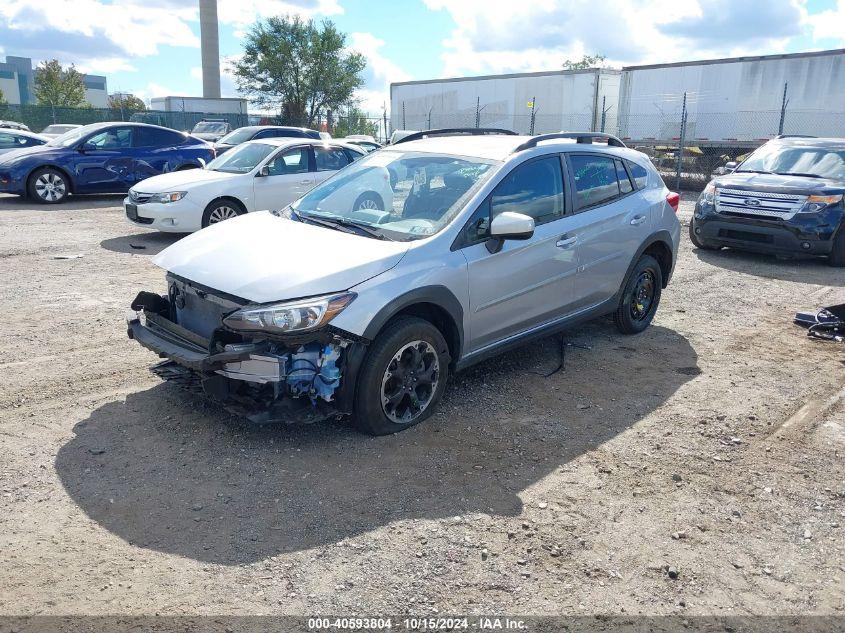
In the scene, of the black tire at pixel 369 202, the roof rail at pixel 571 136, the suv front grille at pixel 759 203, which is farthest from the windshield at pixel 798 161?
the black tire at pixel 369 202

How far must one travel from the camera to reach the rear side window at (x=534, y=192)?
4.94 meters

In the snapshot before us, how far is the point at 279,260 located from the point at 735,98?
21.3m

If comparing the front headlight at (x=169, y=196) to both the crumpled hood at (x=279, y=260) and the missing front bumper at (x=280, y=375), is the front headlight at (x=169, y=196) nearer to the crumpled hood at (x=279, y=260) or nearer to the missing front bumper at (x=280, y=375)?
the crumpled hood at (x=279, y=260)

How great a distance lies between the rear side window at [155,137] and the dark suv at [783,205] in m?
10.5

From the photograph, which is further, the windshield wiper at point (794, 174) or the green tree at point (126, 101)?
the green tree at point (126, 101)

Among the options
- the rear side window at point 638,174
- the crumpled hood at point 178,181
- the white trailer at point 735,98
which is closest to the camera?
the rear side window at point 638,174

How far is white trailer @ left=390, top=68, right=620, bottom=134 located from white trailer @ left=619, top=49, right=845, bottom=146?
126 centimetres

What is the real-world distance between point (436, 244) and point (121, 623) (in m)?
2.68

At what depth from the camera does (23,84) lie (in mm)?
122875

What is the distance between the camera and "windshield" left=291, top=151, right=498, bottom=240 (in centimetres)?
471

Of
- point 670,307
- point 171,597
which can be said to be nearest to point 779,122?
point 670,307

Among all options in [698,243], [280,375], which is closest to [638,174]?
[280,375]

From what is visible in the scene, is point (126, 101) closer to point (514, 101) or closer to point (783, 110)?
point (514, 101)

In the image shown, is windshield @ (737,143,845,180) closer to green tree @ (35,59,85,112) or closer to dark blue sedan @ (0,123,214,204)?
dark blue sedan @ (0,123,214,204)
